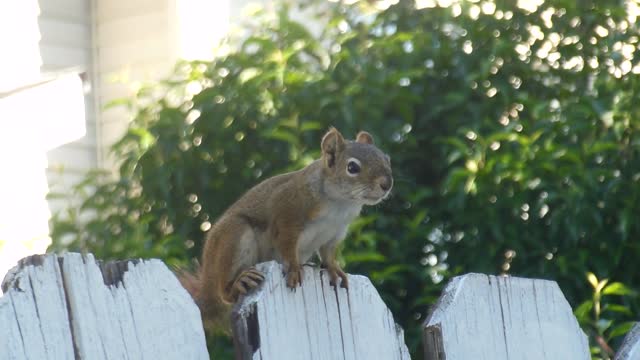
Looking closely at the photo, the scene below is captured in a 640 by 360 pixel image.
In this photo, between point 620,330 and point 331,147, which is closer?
point 331,147

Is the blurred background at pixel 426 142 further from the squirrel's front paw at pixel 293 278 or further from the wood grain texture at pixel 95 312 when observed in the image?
the wood grain texture at pixel 95 312

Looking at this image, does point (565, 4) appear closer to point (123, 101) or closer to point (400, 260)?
point (400, 260)

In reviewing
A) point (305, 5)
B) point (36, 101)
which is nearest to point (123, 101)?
point (305, 5)

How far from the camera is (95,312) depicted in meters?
1.82

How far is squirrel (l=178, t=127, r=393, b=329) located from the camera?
2910 millimetres

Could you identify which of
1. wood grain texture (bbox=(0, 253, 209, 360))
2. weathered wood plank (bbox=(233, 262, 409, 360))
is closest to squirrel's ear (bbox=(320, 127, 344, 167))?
weathered wood plank (bbox=(233, 262, 409, 360))

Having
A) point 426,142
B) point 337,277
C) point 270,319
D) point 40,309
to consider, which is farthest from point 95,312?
point 426,142

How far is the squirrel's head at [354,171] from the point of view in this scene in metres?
3.20

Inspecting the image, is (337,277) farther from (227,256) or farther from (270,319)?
(227,256)

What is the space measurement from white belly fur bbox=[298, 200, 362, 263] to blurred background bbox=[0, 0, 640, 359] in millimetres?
887

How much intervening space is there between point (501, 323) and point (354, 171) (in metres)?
0.94

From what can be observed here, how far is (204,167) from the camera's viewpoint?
4.71 m

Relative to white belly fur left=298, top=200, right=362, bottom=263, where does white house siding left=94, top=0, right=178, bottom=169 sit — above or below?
above

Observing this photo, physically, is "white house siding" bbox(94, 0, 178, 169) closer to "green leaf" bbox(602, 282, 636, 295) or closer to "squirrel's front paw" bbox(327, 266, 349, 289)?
"green leaf" bbox(602, 282, 636, 295)
